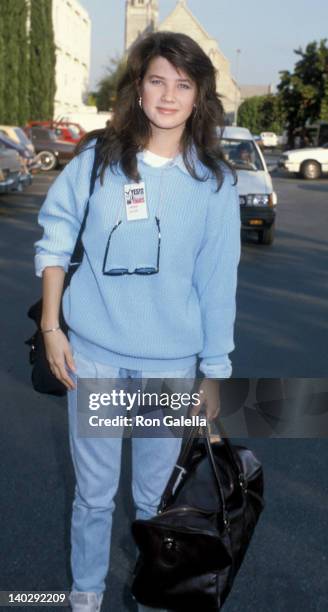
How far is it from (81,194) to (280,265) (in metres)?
9.45

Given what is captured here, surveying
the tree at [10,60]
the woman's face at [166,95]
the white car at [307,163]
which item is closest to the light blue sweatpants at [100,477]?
the woman's face at [166,95]

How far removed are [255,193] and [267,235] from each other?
2.60 ft

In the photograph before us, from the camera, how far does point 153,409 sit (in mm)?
2783

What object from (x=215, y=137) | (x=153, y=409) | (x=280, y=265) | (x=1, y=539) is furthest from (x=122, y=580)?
(x=280, y=265)

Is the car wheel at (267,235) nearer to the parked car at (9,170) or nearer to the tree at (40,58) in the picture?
the parked car at (9,170)

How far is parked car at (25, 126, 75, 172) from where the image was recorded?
31.4m

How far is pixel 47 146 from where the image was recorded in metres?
31.5

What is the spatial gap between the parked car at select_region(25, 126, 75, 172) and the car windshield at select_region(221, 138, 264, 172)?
1770cm

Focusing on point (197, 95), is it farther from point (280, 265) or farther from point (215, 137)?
point (280, 265)

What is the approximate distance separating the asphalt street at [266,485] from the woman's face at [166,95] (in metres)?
1.75

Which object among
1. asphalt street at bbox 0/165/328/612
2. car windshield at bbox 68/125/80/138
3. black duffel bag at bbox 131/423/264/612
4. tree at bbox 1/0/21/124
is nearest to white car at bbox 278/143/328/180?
car windshield at bbox 68/125/80/138

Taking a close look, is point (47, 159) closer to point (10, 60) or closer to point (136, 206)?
point (10, 60)

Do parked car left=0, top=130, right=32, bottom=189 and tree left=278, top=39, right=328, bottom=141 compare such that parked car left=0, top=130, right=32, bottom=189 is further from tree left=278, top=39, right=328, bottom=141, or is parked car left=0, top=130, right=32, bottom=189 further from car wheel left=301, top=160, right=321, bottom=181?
tree left=278, top=39, right=328, bottom=141

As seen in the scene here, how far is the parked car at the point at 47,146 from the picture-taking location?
31.4 meters
